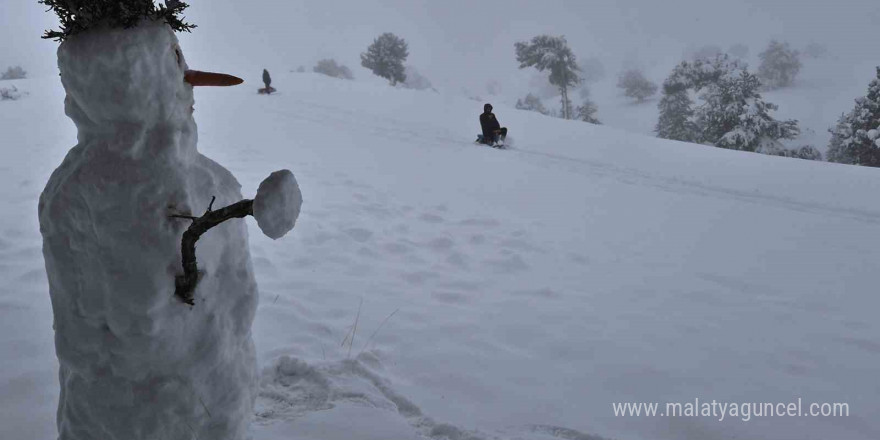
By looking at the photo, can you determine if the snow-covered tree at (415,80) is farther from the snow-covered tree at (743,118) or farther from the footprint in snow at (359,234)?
the footprint in snow at (359,234)

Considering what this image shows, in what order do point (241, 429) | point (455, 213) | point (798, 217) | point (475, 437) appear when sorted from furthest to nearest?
1. point (798, 217)
2. point (455, 213)
3. point (475, 437)
4. point (241, 429)

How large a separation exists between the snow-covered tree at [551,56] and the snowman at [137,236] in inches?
1263

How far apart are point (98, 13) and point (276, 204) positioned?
72 centimetres

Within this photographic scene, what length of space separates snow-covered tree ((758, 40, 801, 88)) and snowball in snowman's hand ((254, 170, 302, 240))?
2044 inches

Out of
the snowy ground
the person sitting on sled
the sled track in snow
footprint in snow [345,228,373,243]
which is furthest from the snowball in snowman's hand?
the person sitting on sled

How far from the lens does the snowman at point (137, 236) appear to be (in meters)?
1.43

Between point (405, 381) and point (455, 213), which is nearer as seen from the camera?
point (405, 381)

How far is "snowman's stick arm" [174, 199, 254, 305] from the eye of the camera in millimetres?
1378

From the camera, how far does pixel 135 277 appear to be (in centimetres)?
150

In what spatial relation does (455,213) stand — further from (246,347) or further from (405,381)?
(246,347)

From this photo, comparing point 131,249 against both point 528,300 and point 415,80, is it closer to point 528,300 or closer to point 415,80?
point 528,300

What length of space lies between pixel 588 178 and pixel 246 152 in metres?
5.71

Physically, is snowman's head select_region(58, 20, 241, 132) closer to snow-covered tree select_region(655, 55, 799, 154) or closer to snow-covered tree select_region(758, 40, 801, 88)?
snow-covered tree select_region(655, 55, 799, 154)

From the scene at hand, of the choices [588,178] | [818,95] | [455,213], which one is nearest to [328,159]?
[455,213]
